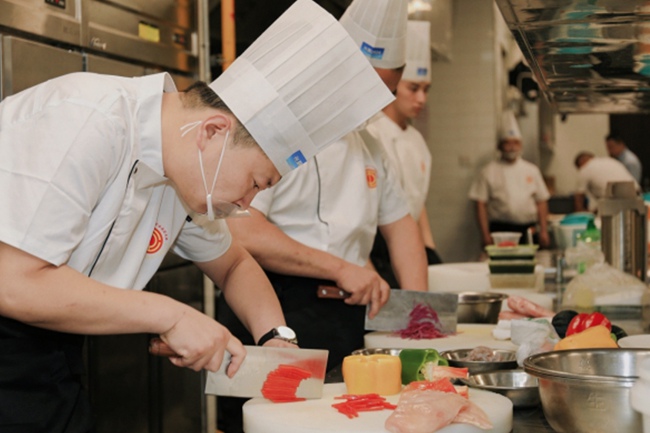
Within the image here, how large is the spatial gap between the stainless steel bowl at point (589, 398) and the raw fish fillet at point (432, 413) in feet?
0.38

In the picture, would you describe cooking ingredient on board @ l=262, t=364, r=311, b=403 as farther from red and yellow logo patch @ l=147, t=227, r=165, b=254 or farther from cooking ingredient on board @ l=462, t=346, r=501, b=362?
cooking ingredient on board @ l=462, t=346, r=501, b=362

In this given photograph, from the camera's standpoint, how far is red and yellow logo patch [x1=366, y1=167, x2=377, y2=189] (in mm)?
2814

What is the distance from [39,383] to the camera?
1.63m

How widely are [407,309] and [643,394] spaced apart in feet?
4.54

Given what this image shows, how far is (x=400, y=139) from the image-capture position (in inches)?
194

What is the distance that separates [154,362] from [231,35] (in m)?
1.52

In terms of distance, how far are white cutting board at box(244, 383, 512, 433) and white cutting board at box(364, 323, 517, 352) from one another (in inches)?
21.7

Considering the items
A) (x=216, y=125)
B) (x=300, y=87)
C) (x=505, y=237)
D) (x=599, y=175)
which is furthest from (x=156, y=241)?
(x=599, y=175)

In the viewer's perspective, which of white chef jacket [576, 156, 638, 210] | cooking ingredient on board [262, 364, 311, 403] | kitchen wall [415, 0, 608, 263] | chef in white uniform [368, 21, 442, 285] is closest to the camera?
cooking ingredient on board [262, 364, 311, 403]

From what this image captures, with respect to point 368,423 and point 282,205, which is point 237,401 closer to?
point 282,205

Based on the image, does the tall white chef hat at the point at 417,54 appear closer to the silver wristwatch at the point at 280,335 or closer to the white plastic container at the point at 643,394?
the silver wristwatch at the point at 280,335

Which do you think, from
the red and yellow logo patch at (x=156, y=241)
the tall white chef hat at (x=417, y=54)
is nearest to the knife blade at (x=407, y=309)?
the red and yellow logo patch at (x=156, y=241)

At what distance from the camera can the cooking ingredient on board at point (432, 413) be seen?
4.68 feet

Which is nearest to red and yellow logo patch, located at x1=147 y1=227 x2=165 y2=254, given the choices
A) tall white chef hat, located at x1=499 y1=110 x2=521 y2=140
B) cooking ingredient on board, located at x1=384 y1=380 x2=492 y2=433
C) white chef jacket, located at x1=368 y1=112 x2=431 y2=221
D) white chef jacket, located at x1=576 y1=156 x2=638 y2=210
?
cooking ingredient on board, located at x1=384 y1=380 x2=492 y2=433
